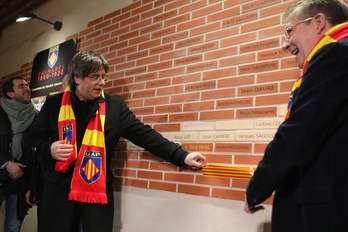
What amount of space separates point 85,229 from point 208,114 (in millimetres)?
1138

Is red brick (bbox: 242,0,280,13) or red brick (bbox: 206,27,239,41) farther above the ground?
red brick (bbox: 242,0,280,13)

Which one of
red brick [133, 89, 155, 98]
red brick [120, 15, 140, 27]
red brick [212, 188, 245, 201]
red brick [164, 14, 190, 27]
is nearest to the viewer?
red brick [212, 188, 245, 201]

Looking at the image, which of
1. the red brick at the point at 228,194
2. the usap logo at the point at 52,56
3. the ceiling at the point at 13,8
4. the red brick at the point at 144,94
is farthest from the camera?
the ceiling at the point at 13,8

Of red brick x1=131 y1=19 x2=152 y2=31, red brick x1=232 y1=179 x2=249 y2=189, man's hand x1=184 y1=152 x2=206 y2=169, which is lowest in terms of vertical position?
red brick x1=232 y1=179 x2=249 y2=189

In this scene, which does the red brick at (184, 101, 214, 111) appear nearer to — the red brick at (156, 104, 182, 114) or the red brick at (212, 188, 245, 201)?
the red brick at (156, 104, 182, 114)

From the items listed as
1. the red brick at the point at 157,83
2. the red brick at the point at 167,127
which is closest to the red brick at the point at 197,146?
the red brick at the point at 167,127

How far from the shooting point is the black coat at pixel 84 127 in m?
2.27

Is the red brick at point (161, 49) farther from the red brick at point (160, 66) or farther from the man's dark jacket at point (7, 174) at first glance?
the man's dark jacket at point (7, 174)

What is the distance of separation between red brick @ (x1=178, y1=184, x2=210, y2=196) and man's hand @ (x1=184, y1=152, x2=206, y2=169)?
15cm

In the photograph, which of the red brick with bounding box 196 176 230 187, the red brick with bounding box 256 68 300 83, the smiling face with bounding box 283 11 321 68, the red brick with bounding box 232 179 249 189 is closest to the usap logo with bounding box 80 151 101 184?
the red brick with bounding box 196 176 230 187

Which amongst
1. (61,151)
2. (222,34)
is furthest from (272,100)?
(61,151)

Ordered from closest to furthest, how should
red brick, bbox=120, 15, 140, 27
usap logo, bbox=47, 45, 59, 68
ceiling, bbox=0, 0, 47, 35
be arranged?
red brick, bbox=120, 15, 140, 27
usap logo, bbox=47, 45, 59, 68
ceiling, bbox=0, 0, 47, 35

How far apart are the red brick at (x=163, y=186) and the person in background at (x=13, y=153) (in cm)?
112

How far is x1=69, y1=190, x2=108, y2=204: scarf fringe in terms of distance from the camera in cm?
219
